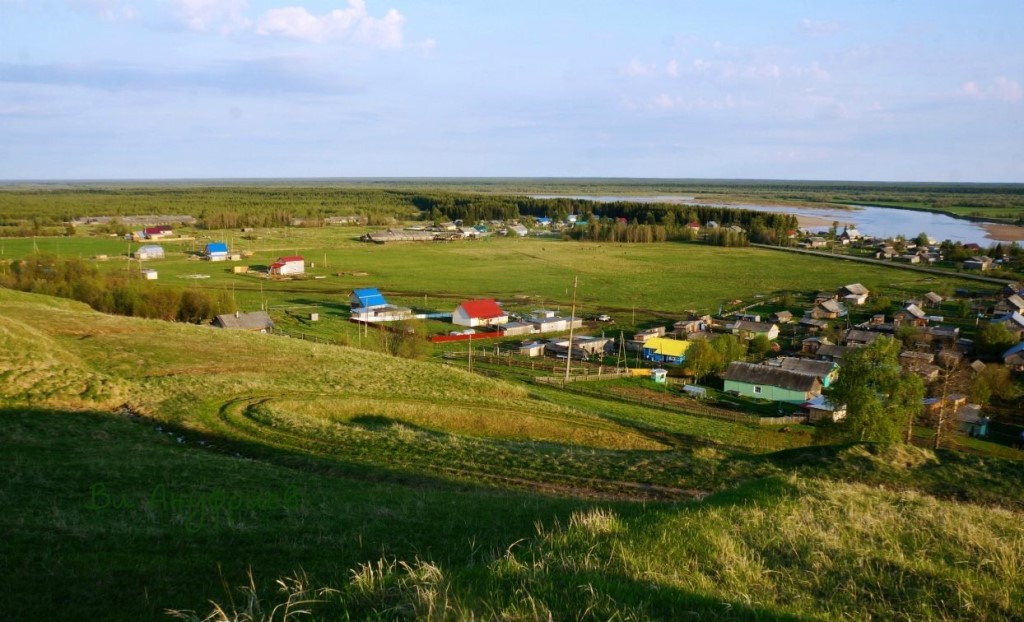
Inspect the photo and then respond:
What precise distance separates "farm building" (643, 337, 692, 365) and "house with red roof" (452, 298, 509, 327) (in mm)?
15345

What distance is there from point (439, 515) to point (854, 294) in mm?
76761

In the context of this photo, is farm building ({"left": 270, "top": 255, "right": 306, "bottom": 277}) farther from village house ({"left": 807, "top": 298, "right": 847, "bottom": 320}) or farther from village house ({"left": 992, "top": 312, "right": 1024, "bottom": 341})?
village house ({"left": 992, "top": 312, "right": 1024, "bottom": 341})

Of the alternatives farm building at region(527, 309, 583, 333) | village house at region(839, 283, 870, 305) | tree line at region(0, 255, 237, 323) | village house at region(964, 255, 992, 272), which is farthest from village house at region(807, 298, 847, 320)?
tree line at region(0, 255, 237, 323)

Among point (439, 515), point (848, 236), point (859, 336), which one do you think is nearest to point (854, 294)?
point (859, 336)

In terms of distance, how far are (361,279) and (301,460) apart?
7491 cm

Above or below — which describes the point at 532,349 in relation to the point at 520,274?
below

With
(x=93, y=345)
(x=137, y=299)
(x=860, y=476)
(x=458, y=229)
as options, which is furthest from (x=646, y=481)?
(x=458, y=229)

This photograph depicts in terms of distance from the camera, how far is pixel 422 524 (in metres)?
9.98

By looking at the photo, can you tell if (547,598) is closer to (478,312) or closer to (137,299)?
(137,299)

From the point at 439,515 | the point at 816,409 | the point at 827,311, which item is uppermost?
the point at 439,515

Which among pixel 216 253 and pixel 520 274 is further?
pixel 216 253

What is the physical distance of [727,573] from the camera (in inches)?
247

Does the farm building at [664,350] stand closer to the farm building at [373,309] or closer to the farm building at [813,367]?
the farm building at [813,367]

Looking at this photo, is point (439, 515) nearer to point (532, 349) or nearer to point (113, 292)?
point (532, 349)
